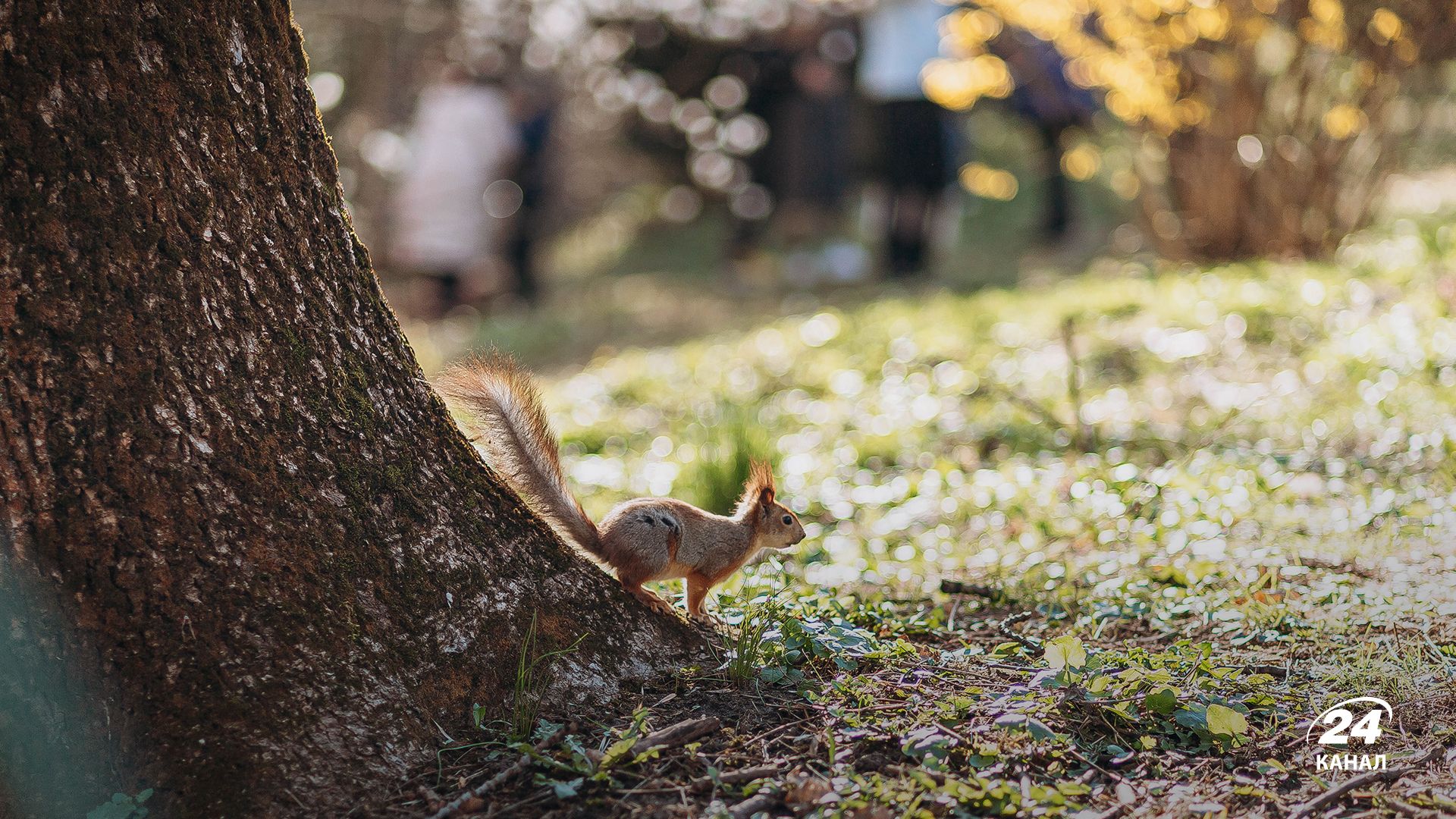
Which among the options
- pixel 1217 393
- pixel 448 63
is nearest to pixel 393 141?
pixel 448 63

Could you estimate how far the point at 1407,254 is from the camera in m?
6.80

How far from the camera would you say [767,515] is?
3.10 m

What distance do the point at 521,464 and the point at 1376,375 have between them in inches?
149

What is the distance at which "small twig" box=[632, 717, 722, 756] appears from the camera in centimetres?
226

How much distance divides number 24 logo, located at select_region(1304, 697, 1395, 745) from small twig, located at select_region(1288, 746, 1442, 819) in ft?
0.34

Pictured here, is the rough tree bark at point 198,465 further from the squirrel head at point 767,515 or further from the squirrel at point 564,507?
the squirrel head at point 767,515

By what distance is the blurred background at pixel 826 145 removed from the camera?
6902 millimetres

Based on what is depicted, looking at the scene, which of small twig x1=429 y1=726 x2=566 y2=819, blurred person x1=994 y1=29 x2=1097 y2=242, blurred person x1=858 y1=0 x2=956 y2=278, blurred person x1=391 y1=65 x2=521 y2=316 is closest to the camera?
small twig x1=429 y1=726 x2=566 y2=819

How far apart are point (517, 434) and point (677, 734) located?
759 millimetres

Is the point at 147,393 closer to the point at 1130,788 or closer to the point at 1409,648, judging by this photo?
the point at 1130,788

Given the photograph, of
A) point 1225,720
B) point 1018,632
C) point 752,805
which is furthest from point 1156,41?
point 752,805

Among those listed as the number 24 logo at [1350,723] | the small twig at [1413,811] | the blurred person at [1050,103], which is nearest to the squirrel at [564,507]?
the number 24 logo at [1350,723]

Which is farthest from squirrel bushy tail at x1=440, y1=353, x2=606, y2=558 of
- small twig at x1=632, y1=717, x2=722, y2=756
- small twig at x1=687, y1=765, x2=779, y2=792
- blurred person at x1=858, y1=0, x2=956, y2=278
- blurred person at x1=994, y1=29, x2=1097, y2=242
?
blurred person at x1=858, y1=0, x2=956, y2=278

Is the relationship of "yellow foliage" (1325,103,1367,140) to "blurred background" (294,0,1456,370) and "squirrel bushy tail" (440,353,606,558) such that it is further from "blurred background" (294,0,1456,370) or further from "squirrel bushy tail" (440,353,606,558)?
"squirrel bushy tail" (440,353,606,558)
